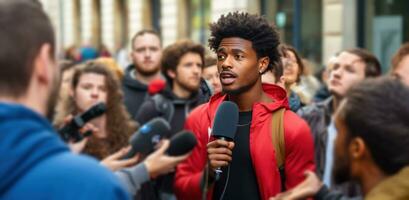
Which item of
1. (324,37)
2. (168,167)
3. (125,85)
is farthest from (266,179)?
(324,37)

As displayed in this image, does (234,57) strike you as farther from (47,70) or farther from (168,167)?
(47,70)

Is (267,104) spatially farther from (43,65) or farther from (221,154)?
(43,65)

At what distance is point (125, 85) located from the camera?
8.58 metres

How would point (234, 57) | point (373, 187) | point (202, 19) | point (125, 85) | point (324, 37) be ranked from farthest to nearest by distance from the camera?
point (202, 19) → point (324, 37) → point (125, 85) → point (234, 57) → point (373, 187)

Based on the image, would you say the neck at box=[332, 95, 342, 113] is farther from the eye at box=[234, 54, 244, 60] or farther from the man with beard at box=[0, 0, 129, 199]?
the man with beard at box=[0, 0, 129, 199]

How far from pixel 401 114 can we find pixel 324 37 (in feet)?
36.0

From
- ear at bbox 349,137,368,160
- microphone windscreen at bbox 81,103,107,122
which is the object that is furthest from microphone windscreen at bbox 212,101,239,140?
ear at bbox 349,137,368,160

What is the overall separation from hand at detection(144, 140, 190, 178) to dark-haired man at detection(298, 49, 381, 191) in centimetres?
245

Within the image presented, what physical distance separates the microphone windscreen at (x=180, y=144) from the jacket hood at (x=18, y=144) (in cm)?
148

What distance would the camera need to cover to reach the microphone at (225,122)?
3844 millimetres

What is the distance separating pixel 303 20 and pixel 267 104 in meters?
11.0

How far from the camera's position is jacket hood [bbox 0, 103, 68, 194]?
2.31 m

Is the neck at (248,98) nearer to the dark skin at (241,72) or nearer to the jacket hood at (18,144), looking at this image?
the dark skin at (241,72)

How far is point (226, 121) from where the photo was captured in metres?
3.87
